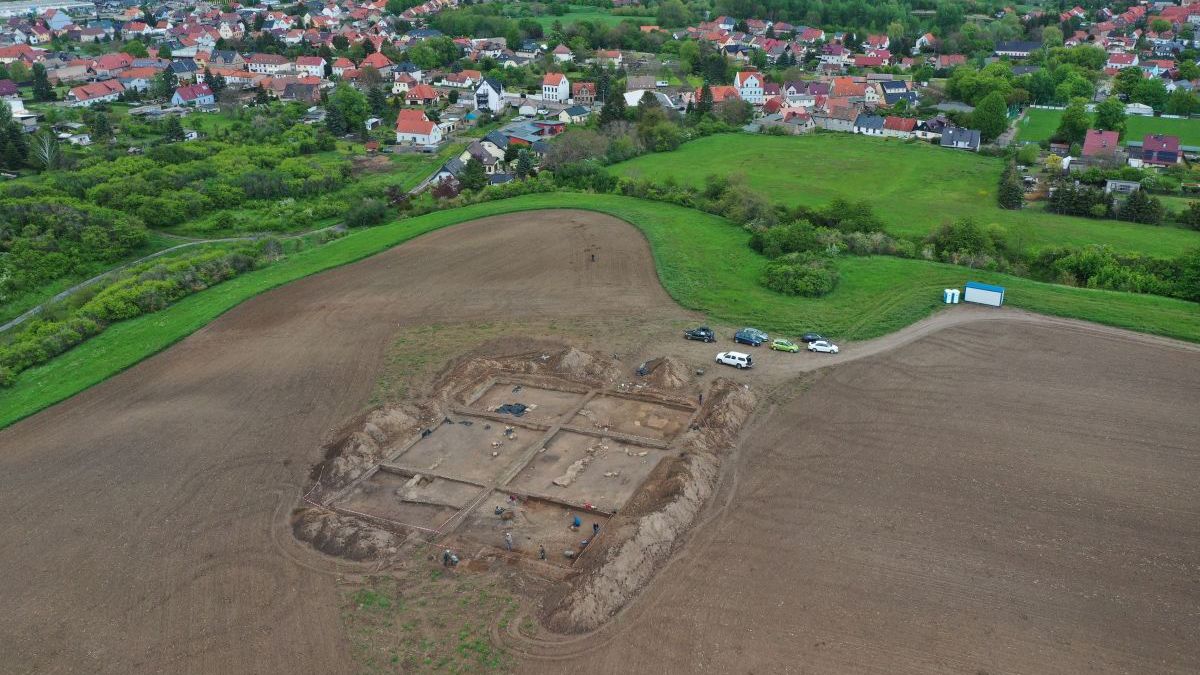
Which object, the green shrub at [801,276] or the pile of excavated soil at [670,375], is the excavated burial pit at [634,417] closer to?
the pile of excavated soil at [670,375]

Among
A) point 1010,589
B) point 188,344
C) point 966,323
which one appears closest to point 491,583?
point 1010,589

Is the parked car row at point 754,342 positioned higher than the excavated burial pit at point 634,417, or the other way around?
the parked car row at point 754,342

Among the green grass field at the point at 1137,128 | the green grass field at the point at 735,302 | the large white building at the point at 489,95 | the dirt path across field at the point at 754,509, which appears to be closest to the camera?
the dirt path across field at the point at 754,509

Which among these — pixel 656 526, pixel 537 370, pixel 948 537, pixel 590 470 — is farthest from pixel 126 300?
pixel 948 537

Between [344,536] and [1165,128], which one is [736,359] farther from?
[1165,128]

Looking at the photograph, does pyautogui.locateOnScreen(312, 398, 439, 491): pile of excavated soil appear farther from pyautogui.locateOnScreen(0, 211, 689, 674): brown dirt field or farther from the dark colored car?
the dark colored car

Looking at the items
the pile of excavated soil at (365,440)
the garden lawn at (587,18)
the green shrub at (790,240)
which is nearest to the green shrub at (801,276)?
the green shrub at (790,240)
